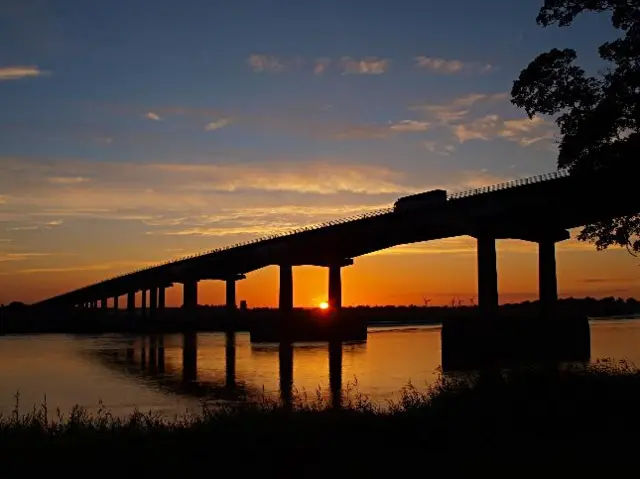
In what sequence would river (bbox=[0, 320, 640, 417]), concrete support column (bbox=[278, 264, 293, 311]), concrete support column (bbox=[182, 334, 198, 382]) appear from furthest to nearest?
concrete support column (bbox=[278, 264, 293, 311]) → concrete support column (bbox=[182, 334, 198, 382]) → river (bbox=[0, 320, 640, 417])

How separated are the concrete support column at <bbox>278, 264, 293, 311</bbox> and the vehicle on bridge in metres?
29.6

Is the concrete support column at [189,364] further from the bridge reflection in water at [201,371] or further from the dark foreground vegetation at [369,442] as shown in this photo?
the dark foreground vegetation at [369,442]

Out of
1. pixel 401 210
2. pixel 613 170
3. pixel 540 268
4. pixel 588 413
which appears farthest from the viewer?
pixel 401 210

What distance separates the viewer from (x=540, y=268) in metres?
80.0

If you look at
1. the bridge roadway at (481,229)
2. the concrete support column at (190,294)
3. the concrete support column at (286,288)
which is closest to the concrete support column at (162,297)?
Result: the concrete support column at (190,294)

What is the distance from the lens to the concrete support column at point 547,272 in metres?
78.6

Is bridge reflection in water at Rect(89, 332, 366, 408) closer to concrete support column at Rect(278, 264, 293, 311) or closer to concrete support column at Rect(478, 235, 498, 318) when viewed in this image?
concrete support column at Rect(278, 264, 293, 311)

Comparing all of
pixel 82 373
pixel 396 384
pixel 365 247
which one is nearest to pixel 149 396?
pixel 396 384

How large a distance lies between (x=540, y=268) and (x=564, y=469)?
68886mm

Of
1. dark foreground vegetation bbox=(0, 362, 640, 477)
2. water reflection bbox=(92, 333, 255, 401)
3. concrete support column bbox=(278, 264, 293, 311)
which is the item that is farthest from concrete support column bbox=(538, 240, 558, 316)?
dark foreground vegetation bbox=(0, 362, 640, 477)

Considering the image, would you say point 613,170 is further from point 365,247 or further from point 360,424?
point 365,247

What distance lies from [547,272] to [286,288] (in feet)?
147

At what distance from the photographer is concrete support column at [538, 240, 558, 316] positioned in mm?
78562

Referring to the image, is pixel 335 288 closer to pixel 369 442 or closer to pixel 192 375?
pixel 192 375
